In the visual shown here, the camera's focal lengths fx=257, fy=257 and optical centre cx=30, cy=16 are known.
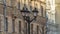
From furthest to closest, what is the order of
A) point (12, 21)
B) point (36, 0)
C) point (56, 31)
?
point (56, 31) < point (36, 0) < point (12, 21)

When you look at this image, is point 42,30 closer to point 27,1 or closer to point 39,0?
point 39,0

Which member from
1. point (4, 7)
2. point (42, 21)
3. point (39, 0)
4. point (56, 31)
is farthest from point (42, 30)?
point (4, 7)

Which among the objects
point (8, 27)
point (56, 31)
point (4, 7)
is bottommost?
point (56, 31)

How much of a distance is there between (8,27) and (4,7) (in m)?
1.27

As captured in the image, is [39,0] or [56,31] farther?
[56,31]

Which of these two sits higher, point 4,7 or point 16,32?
point 4,7

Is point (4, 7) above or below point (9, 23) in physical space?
above

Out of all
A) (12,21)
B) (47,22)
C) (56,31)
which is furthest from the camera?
(56,31)

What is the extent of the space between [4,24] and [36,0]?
22.8 ft

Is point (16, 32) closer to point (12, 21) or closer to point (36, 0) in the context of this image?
point (12, 21)

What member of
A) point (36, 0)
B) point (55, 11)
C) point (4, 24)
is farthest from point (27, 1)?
point (55, 11)

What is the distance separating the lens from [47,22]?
23812mm

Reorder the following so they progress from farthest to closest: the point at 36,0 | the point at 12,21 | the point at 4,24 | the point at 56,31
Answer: the point at 56,31, the point at 36,0, the point at 12,21, the point at 4,24

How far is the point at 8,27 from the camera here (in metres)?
15.7
